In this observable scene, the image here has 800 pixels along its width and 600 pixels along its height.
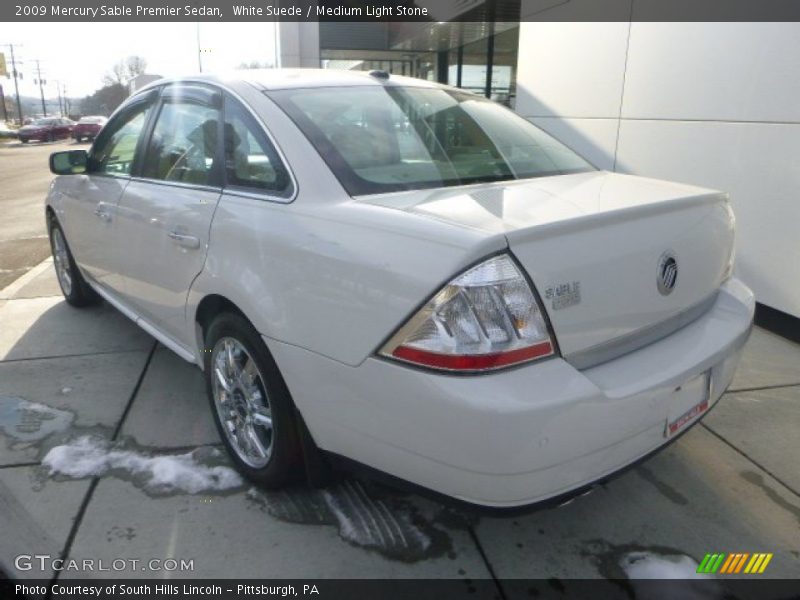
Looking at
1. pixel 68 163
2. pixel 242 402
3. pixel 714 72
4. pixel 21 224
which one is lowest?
pixel 21 224

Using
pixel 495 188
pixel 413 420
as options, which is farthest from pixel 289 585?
pixel 495 188

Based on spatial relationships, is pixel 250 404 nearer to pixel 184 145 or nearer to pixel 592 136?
pixel 184 145


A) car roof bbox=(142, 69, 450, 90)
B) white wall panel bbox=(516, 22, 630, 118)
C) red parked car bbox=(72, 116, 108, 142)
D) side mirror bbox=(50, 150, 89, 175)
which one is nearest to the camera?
car roof bbox=(142, 69, 450, 90)

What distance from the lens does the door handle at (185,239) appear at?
108 inches

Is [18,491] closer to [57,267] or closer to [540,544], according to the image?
[540,544]

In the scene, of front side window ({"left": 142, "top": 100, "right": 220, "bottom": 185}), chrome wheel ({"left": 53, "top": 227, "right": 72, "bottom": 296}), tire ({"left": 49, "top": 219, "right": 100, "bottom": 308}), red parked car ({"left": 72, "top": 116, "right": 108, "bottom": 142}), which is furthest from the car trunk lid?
red parked car ({"left": 72, "top": 116, "right": 108, "bottom": 142})

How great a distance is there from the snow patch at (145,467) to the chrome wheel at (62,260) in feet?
7.48

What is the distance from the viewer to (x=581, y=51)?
700 cm

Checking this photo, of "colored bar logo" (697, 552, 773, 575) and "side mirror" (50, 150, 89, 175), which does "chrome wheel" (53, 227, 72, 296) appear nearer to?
"side mirror" (50, 150, 89, 175)

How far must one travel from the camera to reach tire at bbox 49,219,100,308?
486 cm

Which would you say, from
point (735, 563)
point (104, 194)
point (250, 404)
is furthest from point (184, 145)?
point (735, 563)

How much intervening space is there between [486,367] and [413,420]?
0.86 ft

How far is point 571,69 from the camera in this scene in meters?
7.21

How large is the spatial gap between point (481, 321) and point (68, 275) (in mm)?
4259
